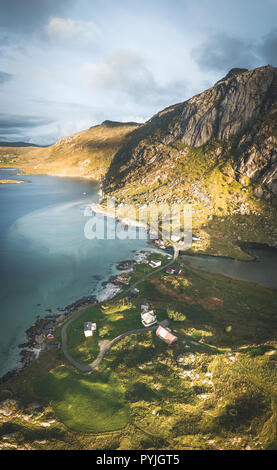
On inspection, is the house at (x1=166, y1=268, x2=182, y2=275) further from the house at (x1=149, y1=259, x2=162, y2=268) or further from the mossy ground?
the mossy ground

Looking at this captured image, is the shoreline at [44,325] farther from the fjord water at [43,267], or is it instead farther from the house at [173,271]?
the house at [173,271]

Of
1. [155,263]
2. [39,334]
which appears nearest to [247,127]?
[155,263]

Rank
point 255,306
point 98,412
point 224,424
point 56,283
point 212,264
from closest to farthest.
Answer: point 224,424 < point 98,412 < point 255,306 < point 56,283 < point 212,264

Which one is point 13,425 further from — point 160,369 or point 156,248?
point 156,248

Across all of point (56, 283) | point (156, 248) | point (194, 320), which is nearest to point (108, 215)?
point (156, 248)

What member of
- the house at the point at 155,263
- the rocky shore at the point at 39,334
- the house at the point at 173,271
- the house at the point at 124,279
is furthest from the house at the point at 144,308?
the house at the point at 155,263

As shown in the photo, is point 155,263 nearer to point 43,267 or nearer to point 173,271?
point 173,271
